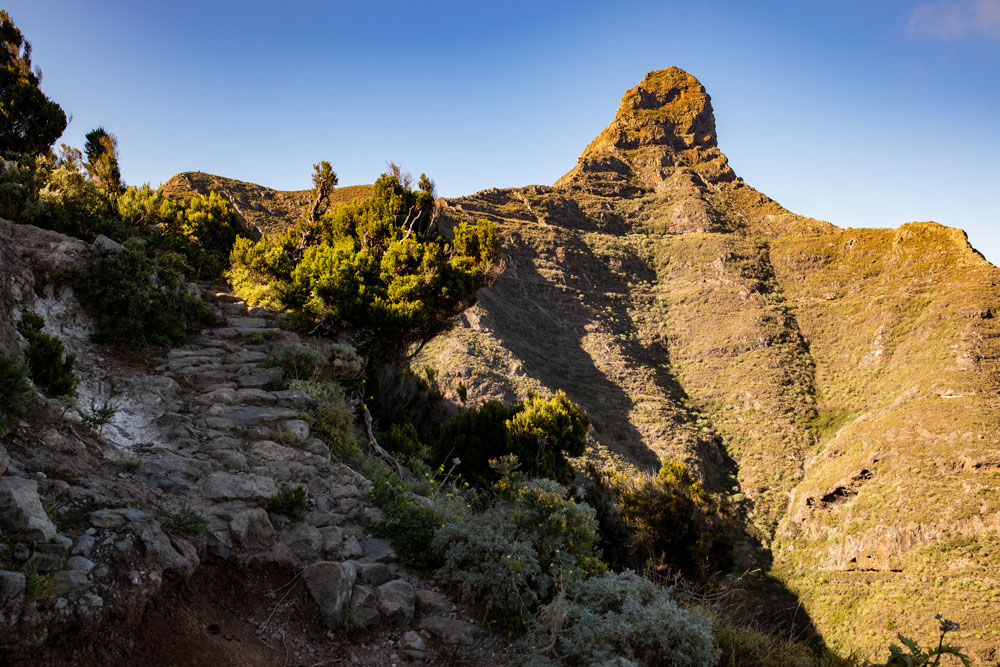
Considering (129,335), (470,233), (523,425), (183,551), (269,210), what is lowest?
(523,425)

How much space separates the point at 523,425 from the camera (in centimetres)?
1429

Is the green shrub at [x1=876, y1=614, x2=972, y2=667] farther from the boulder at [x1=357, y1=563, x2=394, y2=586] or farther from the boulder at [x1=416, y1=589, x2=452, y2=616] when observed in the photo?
the boulder at [x1=357, y1=563, x2=394, y2=586]

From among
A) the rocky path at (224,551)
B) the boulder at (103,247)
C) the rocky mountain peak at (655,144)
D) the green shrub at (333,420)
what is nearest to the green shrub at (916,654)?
the rocky path at (224,551)

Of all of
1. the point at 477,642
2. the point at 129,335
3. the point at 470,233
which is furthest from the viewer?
the point at 470,233

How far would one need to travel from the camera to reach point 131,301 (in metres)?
7.09

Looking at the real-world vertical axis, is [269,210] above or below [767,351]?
above

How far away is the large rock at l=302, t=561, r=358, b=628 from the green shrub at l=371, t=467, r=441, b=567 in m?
0.65

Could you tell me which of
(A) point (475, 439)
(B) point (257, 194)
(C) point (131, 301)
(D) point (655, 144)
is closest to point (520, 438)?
(A) point (475, 439)

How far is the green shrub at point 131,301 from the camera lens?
686 cm

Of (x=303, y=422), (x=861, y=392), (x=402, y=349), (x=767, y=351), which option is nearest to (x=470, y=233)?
(x=402, y=349)

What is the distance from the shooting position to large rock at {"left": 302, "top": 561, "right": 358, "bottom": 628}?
12.1 feet

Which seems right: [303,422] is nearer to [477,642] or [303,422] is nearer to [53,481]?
[53,481]

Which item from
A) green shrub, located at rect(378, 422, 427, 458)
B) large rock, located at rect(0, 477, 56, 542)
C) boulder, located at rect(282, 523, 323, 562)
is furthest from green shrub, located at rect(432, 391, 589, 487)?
large rock, located at rect(0, 477, 56, 542)

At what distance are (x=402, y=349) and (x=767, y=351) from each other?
43111mm
